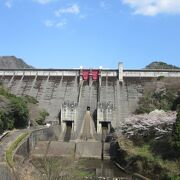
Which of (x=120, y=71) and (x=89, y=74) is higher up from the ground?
A: (x=120, y=71)

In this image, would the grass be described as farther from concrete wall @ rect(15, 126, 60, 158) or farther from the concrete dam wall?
the concrete dam wall

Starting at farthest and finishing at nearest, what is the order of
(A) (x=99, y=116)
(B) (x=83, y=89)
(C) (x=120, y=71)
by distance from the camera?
1. (C) (x=120, y=71)
2. (B) (x=83, y=89)
3. (A) (x=99, y=116)

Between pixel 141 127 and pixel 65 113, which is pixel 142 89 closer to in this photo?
pixel 65 113

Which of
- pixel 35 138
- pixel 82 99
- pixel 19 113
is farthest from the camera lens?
pixel 82 99

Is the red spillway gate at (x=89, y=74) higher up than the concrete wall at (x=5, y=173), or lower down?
higher up

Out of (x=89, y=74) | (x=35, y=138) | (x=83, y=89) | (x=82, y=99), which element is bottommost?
(x=35, y=138)

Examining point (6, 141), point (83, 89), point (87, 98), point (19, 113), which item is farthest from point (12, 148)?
point (83, 89)

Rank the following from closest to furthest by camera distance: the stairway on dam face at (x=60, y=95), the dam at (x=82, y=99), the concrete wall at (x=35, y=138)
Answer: the concrete wall at (x=35, y=138), the dam at (x=82, y=99), the stairway on dam face at (x=60, y=95)

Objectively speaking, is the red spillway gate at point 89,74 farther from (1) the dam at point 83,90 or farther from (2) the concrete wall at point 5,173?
(2) the concrete wall at point 5,173

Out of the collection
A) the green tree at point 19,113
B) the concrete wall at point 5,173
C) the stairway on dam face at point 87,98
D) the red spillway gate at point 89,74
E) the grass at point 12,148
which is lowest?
the concrete wall at point 5,173

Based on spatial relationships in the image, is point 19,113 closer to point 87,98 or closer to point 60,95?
point 60,95

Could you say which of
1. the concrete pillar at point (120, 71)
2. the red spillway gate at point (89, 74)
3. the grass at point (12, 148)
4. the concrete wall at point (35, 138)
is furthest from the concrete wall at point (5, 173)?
the concrete pillar at point (120, 71)

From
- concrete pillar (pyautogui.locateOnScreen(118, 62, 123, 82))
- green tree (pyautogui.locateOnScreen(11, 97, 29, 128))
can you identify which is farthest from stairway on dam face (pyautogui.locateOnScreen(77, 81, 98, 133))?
green tree (pyautogui.locateOnScreen(11, 97, 29, 128))

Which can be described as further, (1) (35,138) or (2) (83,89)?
(2) (83,89)
